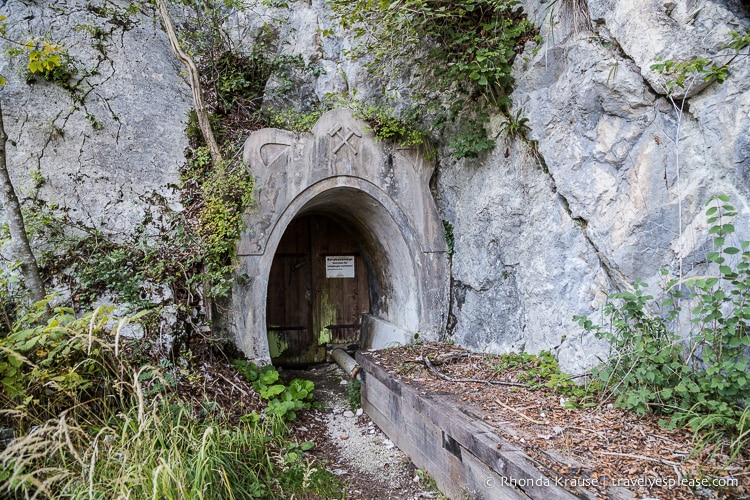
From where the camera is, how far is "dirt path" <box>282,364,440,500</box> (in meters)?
3.38

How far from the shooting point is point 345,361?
5984 mm

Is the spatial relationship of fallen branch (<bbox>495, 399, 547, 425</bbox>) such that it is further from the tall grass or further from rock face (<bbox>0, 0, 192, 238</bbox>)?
rock face (<bbox>0, 0, 192, 238</bbox>)

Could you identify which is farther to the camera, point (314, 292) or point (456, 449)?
point (314, 292)

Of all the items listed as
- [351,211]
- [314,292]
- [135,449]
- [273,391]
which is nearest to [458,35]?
[351,211]

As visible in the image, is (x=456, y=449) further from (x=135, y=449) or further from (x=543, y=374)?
(x=135, y=449)

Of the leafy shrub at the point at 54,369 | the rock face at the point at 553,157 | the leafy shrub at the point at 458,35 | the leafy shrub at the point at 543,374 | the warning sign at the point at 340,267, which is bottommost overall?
the leafy shrub at the point at 543,374

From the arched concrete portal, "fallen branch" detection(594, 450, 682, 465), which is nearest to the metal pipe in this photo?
the arched concrete portal

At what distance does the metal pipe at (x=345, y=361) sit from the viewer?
5142mm

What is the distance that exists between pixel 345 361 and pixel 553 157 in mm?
3721

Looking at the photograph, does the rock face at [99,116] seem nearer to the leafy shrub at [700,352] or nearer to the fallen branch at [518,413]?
the fallen branch at [518,413]

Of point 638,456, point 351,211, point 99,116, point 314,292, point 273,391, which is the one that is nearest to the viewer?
point 638,456

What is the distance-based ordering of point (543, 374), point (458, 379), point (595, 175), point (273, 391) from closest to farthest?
point (595, 175) < point (543, 374) < point (458, 379) < point (273, 391)

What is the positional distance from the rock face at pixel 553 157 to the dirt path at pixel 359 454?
56.6 inches

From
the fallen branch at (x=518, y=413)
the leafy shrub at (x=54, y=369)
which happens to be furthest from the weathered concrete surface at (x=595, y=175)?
the leafy shrub at (x=54, y=369)
